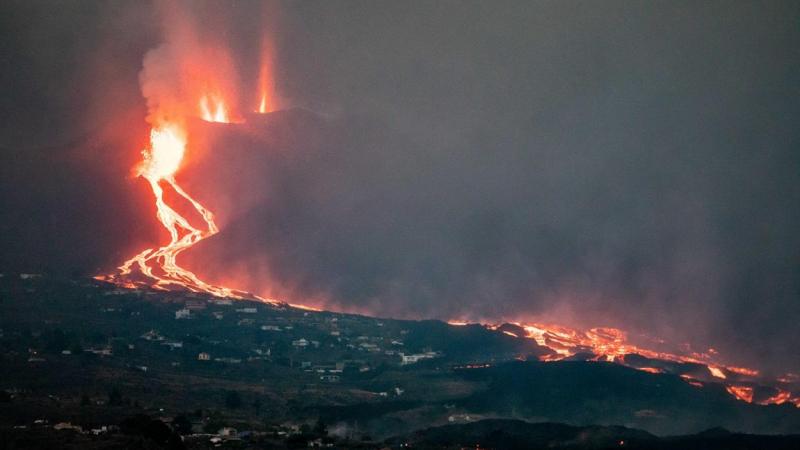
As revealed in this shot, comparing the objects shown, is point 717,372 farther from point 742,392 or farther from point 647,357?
point 742,392

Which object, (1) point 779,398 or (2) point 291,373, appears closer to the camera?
(1) point 779,398

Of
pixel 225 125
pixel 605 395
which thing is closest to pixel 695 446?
pixel 605 395

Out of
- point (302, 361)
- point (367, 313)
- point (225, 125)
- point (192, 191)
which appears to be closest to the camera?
point (302, 361)

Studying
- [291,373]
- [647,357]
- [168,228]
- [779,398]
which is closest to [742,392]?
[779,398]

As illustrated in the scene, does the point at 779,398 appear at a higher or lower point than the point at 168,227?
Result: lower

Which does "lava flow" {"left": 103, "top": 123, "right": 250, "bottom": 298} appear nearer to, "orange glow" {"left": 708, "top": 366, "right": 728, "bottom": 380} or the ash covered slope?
the ash covered slope

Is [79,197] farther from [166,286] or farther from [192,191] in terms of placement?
[166,286]
